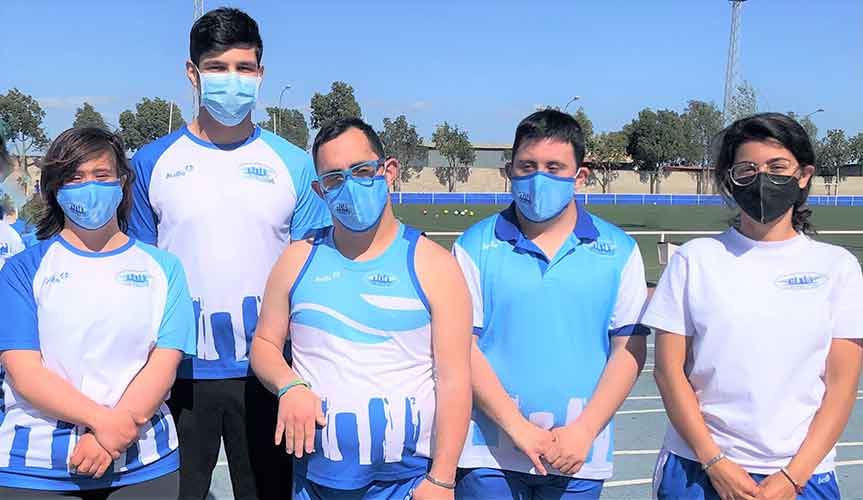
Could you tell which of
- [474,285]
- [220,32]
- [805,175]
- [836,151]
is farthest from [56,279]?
[836,151]

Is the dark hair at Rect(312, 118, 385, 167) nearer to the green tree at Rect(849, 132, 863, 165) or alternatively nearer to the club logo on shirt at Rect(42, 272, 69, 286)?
the club logo on shirt at Rect(42, 272, 69, 286)

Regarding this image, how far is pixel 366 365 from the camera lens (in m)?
2.50

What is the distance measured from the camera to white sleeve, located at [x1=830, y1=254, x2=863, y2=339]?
101 inches

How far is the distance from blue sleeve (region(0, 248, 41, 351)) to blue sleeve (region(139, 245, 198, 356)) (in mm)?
375

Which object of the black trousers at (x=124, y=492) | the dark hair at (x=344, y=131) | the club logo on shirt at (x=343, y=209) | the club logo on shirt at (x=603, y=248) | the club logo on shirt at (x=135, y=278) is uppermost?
the dark hair at (x=344, y=131)

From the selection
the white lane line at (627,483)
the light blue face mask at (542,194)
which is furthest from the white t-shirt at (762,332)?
the white lane line at (627,483)

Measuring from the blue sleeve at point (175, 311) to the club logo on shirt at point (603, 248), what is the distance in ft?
4.70

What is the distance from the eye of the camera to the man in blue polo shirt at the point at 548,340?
8.99 ft

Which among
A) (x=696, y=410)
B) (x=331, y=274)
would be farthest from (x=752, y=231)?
(x=331, y=274)

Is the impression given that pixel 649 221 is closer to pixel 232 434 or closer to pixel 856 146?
pixel 232 434

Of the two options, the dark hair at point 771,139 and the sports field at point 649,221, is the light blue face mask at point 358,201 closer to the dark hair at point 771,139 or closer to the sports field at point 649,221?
the dark hair at point 771,139

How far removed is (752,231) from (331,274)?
1447 mm

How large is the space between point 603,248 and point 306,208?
120 cm

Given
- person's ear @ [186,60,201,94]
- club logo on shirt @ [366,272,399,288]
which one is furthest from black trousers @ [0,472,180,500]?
person's ear @ [186,60,201,94]
